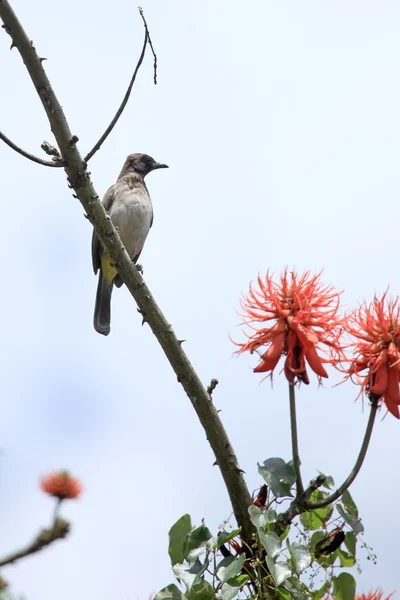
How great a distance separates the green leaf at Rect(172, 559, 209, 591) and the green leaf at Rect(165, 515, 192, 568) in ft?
0.83

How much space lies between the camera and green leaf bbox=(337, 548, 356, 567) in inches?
148

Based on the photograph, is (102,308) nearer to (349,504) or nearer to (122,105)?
(122,105)

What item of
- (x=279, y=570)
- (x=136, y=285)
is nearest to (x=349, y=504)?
(x=279, y=570)

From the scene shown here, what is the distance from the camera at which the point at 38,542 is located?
6.21 feet

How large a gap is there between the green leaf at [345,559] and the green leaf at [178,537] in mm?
656

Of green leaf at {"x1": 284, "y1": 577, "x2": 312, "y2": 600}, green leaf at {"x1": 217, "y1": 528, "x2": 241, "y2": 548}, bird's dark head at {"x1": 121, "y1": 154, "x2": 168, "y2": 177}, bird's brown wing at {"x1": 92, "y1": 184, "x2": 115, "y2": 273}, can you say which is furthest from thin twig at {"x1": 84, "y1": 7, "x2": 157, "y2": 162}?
bird's dark head at {"x1": 121, "y1": 154, "x2": 168, "y2": 177}

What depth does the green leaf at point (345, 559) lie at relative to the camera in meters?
3.75

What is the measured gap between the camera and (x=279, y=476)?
3.65 meters

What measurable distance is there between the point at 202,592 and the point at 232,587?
16cm

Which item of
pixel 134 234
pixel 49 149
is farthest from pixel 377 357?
pixel 134 234

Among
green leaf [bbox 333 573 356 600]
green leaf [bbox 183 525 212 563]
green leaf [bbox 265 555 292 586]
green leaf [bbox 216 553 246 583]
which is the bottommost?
green leaf [bbox 333 573 356 600]

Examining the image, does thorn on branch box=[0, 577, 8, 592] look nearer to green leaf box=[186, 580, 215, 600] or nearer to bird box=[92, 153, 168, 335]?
green leaf box=[186, 580, 215, 600]

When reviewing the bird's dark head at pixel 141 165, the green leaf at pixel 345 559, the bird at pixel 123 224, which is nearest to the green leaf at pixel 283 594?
the green leaf at pixel 345 559

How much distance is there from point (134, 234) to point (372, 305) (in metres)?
7.93
